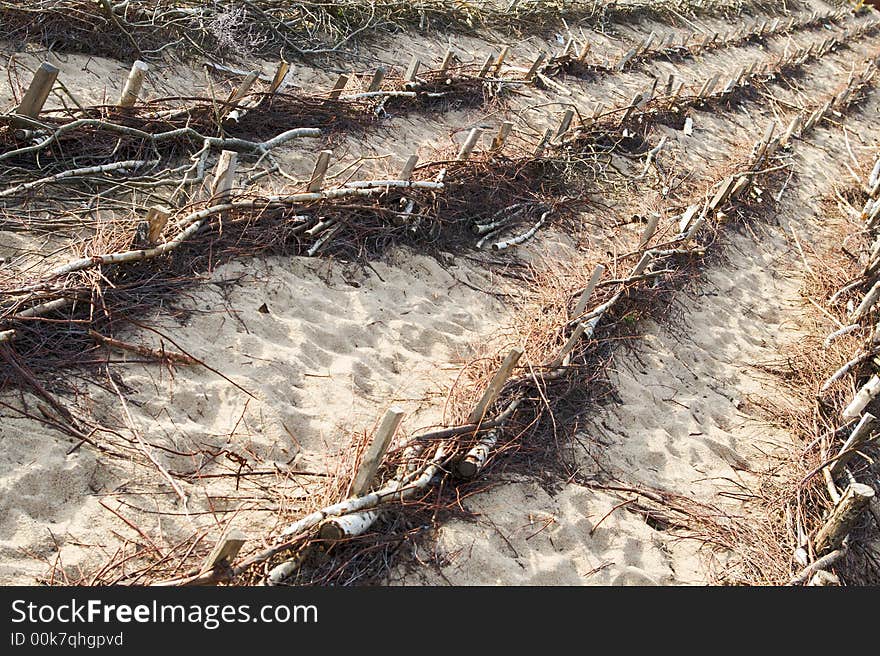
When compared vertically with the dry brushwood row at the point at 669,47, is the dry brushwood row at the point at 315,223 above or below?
below

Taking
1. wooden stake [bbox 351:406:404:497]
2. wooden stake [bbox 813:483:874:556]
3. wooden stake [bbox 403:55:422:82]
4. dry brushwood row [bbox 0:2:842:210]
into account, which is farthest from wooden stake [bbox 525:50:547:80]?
wooden stake [bbox 351:406:404:497]

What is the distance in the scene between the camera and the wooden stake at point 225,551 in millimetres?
2408

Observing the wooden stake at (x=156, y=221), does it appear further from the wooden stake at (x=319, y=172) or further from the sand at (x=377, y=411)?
the wooden stake at (x=319, y=172)

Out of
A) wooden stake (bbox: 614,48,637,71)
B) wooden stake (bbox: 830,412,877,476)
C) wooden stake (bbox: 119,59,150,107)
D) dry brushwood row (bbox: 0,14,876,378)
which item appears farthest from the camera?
wooden stake (bbox: 614,48,637,71)

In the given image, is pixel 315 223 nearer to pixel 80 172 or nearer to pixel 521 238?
pixel 80 172

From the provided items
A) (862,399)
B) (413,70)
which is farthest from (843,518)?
(413,70)

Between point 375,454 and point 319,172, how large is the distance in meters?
2.19

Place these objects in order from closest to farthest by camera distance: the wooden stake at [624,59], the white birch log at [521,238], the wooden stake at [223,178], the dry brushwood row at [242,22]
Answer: the wooden stake at [223,178]
the white birch log at [521,238]
the dry brushwood row at [242,22]
the wooden stake at [624,59]

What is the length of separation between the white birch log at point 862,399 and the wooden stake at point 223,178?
3.68 metres

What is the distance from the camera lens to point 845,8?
773 inches

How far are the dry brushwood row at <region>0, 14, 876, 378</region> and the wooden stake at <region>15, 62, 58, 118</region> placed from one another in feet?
3.21

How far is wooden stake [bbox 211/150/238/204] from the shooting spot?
4.19 metres

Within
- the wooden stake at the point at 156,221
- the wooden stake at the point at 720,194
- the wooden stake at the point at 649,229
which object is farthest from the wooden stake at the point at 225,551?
the wooden stake at the point at 720,194

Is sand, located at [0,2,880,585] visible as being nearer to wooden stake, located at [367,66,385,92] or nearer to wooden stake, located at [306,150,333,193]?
wooden stake, located at [367,66,385,92]
